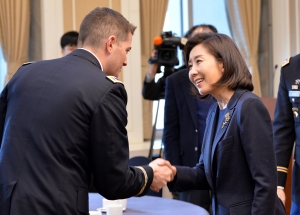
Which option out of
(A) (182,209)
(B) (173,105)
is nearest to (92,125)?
(A) (182,209)

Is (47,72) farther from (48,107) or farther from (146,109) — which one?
(146,109)

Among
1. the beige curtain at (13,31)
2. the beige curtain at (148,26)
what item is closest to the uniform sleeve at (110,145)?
the beige curtain at (13,31)

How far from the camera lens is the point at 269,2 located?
620cm

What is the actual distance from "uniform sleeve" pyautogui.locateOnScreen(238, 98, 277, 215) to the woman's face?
222 millimetres

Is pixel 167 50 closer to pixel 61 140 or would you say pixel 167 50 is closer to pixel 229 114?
pixel 229 114

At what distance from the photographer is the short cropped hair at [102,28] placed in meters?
2.18

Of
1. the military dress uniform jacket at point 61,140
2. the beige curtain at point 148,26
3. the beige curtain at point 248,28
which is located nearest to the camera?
the military dress uniform jacket at point 61,140

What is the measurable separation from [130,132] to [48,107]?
3.33 meters

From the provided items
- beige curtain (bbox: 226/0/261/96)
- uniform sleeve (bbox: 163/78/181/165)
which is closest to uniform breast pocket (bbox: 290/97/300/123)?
uniform sleeve (bbox: 163/78/181/165)

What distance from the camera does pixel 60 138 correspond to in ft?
6.33

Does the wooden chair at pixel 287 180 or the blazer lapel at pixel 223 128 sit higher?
the blazer lapel at pixel 223 128

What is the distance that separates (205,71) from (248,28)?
12.9 feet

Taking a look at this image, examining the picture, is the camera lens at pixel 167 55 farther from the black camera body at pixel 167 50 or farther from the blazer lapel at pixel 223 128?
the blazer lapel at pixel 223 128

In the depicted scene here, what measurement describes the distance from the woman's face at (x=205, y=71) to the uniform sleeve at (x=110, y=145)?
378 mm
